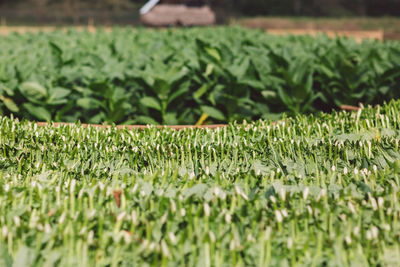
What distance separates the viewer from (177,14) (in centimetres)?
2452

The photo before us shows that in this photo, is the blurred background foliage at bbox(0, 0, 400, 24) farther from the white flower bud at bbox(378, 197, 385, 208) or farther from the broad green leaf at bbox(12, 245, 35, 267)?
the broad green leaf at bbox(12, 245, 35, 267)

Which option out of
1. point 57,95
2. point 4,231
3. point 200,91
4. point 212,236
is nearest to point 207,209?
point 212,236

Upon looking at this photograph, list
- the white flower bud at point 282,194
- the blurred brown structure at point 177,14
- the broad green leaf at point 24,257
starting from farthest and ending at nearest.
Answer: the blurred brown structure at point 177,14 < the white flower bud at point 282,194 < the broad green leaf at point 24,257

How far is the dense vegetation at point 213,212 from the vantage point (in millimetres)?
1820

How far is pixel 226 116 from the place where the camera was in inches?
199

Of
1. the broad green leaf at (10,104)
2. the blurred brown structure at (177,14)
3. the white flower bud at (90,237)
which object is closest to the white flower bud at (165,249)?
the white flower bud at (90,237)

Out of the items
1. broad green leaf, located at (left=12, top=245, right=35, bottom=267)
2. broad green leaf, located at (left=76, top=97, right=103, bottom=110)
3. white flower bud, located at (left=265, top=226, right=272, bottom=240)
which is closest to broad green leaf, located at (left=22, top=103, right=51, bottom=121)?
broad green leaf, located at (left=76, top=97, right=103, bottom=110)

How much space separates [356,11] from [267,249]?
47.1 meters

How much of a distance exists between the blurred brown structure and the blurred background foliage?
26.9 feet

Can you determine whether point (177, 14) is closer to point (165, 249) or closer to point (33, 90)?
point (33, 90)

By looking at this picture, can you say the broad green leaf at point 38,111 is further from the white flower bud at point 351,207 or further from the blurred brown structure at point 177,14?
the blurred brown structure at point 177,14

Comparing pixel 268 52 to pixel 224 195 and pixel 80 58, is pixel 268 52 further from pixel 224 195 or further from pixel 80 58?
pixel 224 195

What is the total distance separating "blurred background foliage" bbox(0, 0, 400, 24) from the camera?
118ft

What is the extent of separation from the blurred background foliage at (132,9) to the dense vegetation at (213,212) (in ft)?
103
